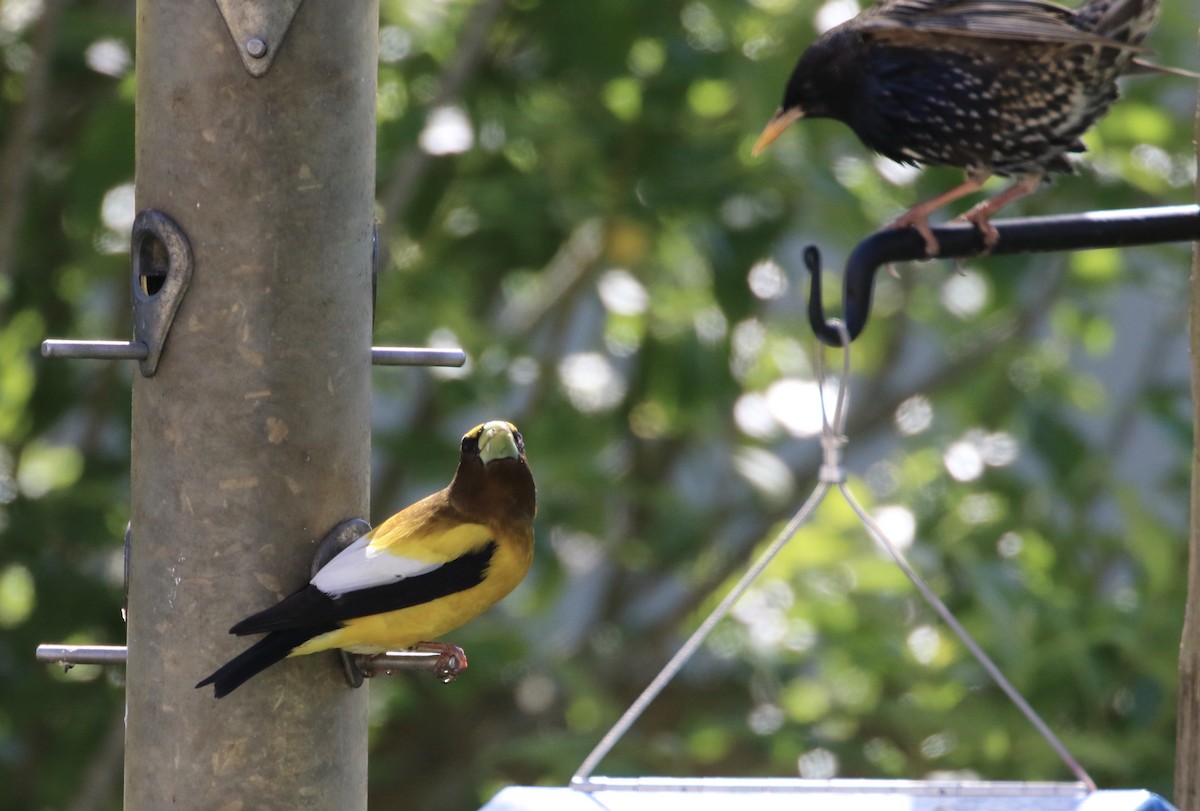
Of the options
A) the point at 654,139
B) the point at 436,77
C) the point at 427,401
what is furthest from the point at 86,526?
the point at 654,139

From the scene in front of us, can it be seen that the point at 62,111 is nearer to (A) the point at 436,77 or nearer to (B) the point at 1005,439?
(A) the point at 436,77

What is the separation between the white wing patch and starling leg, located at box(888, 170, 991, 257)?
0.87 m

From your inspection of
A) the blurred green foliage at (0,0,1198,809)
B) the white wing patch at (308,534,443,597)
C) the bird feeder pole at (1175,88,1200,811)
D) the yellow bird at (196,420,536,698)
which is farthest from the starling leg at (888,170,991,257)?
the blurred green foliage at (0,0,1198,809)

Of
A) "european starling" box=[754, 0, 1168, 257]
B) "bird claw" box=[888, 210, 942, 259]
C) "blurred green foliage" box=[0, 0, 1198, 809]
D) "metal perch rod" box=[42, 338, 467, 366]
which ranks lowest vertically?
"blurred green foliage" box=[0, 0, 1198, 809]

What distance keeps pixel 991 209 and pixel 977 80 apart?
0.22 metres

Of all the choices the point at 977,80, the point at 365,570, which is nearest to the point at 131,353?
the point at 365,570

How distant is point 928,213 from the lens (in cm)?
257

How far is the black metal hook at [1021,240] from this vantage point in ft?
7.12

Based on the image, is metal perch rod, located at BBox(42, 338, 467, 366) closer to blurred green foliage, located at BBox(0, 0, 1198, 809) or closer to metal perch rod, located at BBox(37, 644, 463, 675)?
metal perch rod, located at BBox(37, 644, 463, 675)

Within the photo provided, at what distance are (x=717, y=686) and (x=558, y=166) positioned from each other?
202 cm

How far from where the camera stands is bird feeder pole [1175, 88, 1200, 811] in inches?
89.4

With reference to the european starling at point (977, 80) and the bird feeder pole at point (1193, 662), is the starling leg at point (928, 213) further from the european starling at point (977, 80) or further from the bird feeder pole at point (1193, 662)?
the bird feeder pole at point (1193, 662)

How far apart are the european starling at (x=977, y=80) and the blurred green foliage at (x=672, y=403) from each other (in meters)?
1.53

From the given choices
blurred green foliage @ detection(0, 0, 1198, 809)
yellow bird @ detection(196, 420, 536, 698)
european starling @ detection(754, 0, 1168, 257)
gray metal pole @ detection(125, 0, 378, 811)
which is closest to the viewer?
yellow bird @ detection(196, 420, 536, 698)
